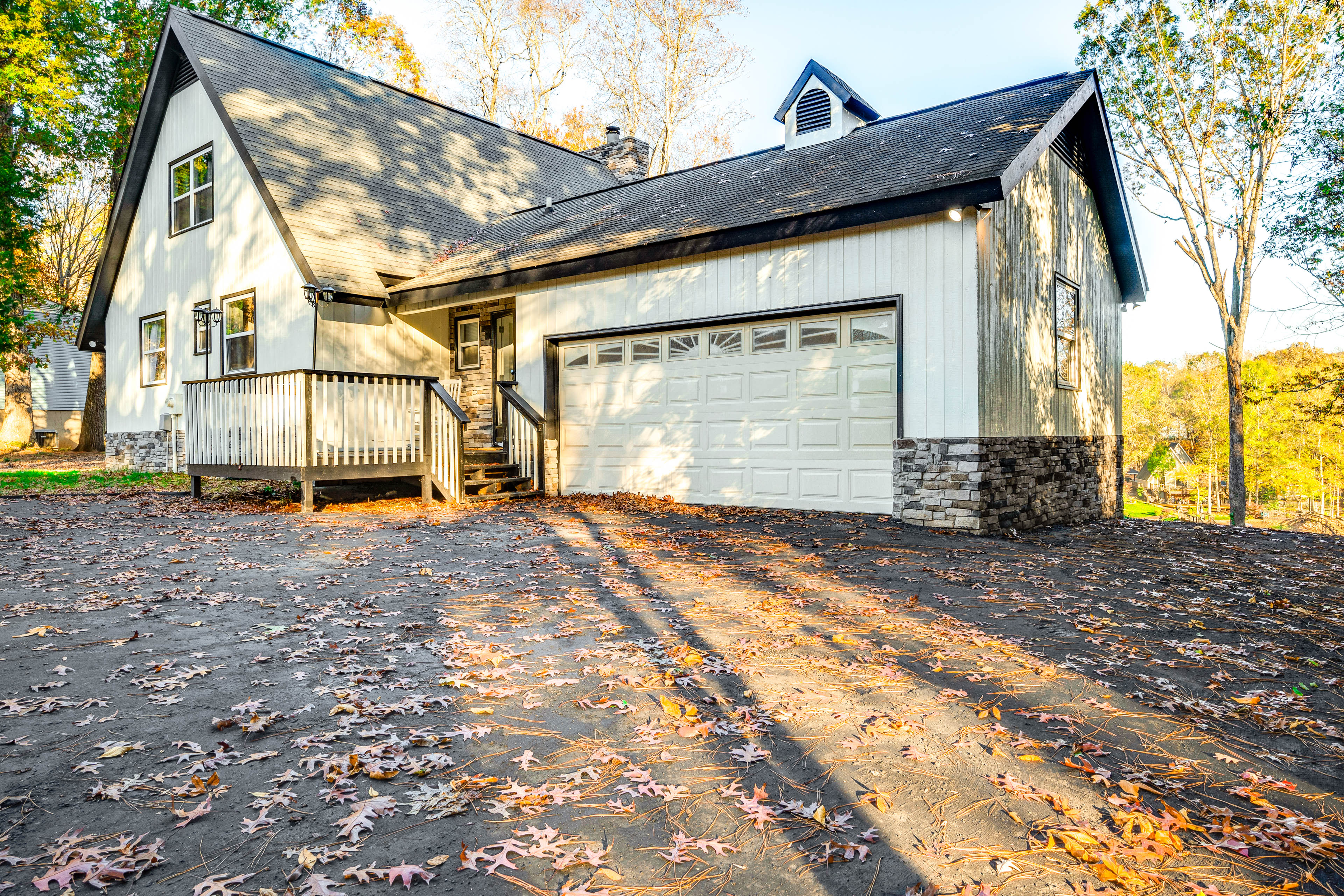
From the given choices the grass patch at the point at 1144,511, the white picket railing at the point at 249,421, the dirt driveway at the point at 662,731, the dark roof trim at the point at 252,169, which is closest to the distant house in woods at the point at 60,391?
the dark roof trim at the point at 252,169

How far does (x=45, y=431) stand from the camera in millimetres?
30719

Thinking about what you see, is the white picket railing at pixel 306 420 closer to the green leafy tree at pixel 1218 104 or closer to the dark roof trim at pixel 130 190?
the dark roof trim at pixel 130 190

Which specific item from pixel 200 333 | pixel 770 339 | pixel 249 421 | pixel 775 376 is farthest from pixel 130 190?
pixel 775 376

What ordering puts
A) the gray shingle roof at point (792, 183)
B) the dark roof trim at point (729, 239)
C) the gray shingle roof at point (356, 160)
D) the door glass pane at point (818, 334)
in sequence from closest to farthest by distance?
the dark roof trim at point (729, 239) → the gray shingle roof at point (792, 183) → the door glass pane at point (818, 334) → the gray shingle roof at point (356, 160)

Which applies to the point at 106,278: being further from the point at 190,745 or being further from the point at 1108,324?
the point at 1108,324

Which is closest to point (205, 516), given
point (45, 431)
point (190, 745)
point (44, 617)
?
point (44, 617)

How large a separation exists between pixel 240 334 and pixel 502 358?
15.4 ft

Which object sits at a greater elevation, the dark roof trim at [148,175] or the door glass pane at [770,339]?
the dark roof trim at [148,175]

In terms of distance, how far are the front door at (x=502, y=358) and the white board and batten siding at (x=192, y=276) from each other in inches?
111

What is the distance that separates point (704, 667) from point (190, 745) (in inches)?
86.4

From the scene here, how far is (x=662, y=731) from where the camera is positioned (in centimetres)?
309

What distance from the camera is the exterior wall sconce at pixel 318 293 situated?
1110cm

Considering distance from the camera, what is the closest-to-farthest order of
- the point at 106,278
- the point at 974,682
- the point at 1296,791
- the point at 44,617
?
the point at 1296,791, the point at 974,682, the point at 44,617, the point at 106,278

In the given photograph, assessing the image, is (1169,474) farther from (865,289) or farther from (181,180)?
(181,180)
